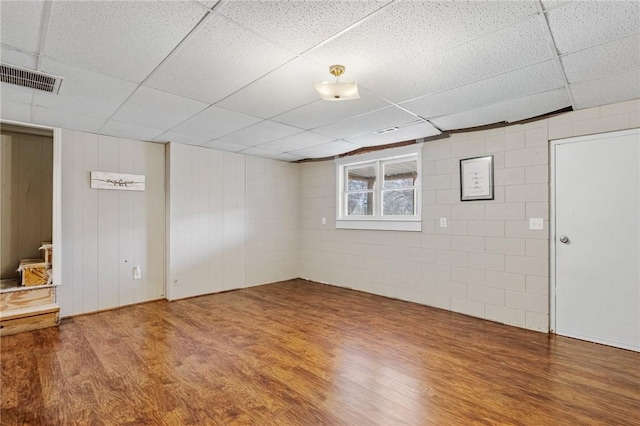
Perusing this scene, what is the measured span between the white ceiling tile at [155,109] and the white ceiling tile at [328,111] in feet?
2.94

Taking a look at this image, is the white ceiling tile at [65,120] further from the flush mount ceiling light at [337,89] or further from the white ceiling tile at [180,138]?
the flush mount ceiling light at [337,89]

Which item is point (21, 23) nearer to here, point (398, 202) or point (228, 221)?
point (228, 221)

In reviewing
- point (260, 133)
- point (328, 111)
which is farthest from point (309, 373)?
point (260, 133)

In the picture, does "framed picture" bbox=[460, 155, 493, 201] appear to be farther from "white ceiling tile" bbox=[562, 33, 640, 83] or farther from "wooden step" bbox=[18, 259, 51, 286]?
"wooden step" bbox=[18, 259, 51, 286]

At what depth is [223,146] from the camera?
4645 millimetres

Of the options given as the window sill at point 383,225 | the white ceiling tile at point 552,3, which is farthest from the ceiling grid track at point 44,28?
the window sill at point 383,225

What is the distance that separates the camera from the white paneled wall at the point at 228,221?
14.6 feet

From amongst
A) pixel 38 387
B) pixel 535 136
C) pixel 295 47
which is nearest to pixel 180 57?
pixel 295 47

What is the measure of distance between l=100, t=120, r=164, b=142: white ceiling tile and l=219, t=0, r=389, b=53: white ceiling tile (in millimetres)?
2532

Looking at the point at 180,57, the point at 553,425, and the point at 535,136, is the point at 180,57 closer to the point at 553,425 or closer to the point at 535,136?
the point at 553,425

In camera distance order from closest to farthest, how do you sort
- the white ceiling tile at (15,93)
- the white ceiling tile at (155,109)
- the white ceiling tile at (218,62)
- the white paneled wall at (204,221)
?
the white ceiling tile at (218,62)
the white ceiling tile at (15,93)
the white ceiling tile at (155,109)
the white paneled wall at (204,221)

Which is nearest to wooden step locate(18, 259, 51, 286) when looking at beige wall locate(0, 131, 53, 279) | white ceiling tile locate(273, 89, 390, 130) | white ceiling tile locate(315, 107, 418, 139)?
beige wall locate(0, 131, 53, 279)

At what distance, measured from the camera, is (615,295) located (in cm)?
284

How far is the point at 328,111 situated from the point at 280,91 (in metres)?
0.65
